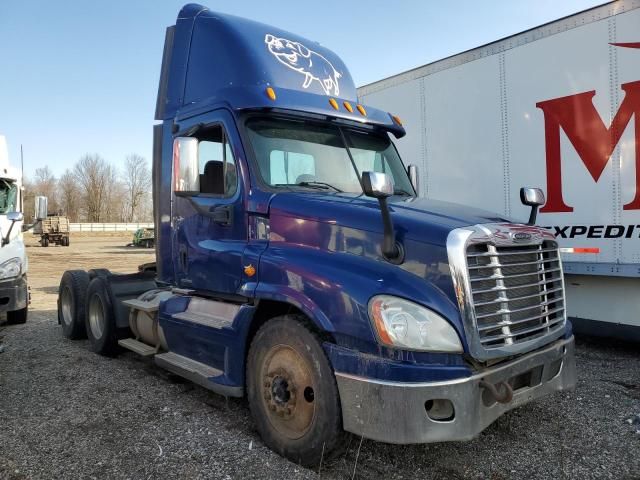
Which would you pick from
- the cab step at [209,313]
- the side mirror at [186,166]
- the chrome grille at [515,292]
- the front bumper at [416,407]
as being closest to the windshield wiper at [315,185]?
the side mirror at [186,166]

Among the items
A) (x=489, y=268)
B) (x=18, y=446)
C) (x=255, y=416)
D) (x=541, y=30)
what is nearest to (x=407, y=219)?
(x=489, y=268)

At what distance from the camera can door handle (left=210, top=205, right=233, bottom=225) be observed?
396cm

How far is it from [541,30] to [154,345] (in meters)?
5.62

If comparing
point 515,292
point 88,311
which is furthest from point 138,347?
point 515,292

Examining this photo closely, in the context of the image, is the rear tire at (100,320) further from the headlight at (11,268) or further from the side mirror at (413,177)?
the side mirror at (413,177)

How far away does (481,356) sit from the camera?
2.89m

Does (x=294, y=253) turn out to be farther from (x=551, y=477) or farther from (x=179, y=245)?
(x=551, y=477)

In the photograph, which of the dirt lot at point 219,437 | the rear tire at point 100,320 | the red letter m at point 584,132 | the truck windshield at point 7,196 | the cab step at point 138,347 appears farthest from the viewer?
the truck windshield at point 7,196

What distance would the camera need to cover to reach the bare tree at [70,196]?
8219 centimetres

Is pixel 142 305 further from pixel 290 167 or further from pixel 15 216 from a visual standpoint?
pixel 15 216

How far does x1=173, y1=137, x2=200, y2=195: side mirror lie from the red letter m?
4.00 metres

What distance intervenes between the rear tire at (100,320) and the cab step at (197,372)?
68.7 inches

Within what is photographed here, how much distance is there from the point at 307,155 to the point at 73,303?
15.9 feet

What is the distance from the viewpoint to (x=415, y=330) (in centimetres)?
286
